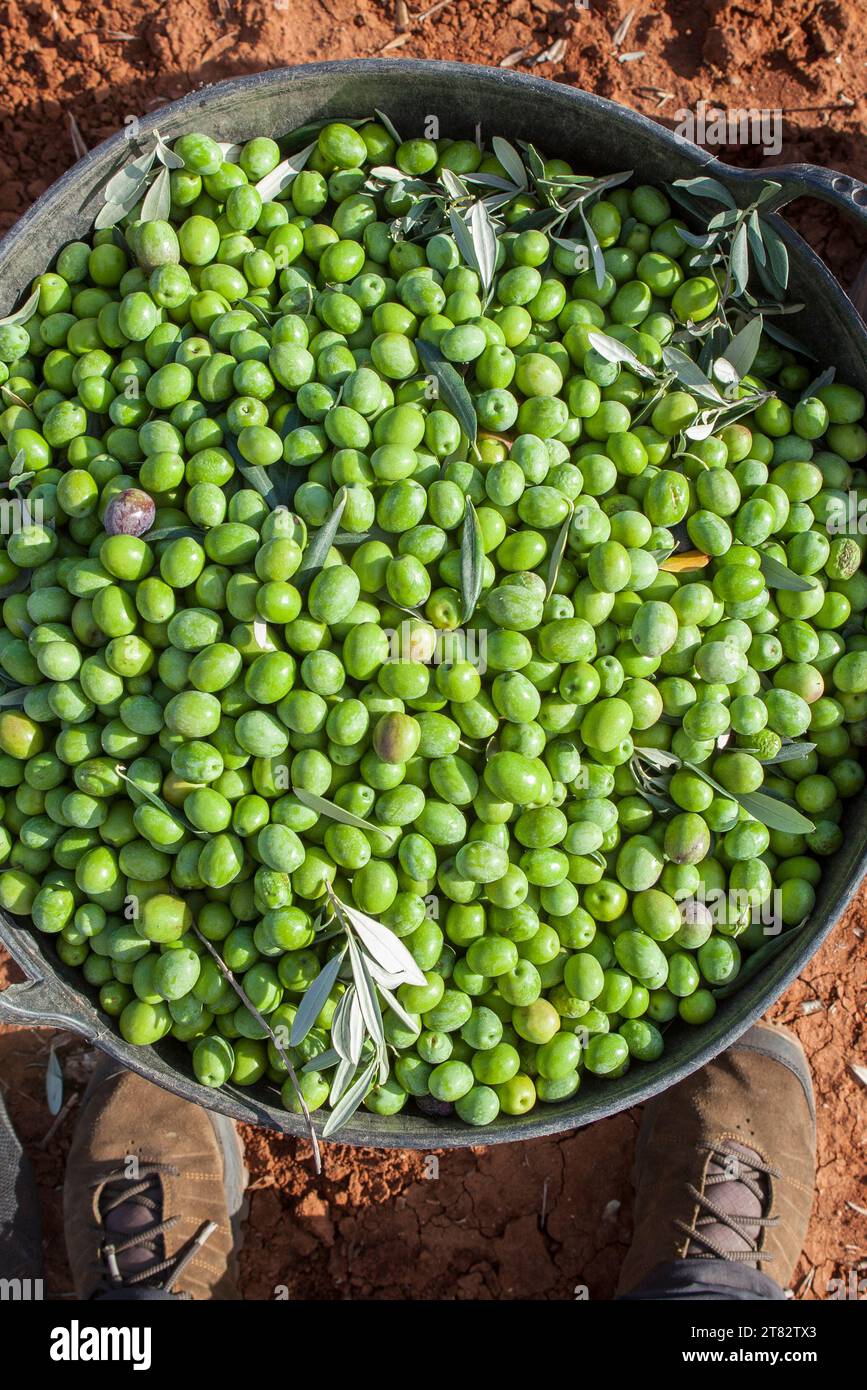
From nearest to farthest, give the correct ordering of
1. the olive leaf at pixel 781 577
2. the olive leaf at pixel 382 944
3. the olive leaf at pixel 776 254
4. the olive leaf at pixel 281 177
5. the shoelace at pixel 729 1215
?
the olive leaf at pixel 382 944 < the olive leaf at pixel 781 577 < the olive leaf at pixel 776 254 < the olive leaf at pixel 281 177 < the shoelace at pixel 729 1215

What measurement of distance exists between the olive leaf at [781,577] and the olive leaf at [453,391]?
808 mm

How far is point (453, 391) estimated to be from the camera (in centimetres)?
248

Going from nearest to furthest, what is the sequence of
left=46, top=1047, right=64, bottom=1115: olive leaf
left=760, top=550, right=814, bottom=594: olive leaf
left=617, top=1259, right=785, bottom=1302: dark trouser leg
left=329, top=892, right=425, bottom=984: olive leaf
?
1. left=329, top=892, right=425, bottom=984: olive leaf
2. left=760, top=550, right=814, bottom=594: olive leaf
3. left=617, top=1259, right=785, bottom=1302: dark trouser leg
4. left=46, top=1047, right=64, bottom=1115: olive leaf

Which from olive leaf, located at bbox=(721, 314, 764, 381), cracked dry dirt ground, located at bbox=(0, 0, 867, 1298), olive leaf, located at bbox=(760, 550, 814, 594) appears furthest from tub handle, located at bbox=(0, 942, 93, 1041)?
olive leaf, located at bbox=(721, 314, 764, 381)

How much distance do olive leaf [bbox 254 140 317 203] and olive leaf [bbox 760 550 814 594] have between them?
5.43 ft

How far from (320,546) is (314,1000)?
1071mm

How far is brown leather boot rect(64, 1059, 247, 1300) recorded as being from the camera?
10.0ft

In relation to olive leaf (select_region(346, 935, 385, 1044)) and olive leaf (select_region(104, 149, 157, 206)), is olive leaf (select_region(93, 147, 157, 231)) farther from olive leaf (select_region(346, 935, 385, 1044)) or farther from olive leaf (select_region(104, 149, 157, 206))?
olive leaf (select_region(346, 935, 385, 1044))

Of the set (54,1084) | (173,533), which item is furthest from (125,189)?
(54,1084)

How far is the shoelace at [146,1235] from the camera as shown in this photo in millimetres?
3027

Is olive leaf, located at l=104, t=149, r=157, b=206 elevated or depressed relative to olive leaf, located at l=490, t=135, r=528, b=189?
depressed

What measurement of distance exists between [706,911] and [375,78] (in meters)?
2.34

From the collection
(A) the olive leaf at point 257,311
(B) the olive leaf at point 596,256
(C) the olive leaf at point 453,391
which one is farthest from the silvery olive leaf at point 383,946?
(B) the olive leaf at point 596,256

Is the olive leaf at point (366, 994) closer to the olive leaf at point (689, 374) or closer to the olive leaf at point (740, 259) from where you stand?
the olive leaf at point (689, 374)
